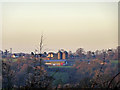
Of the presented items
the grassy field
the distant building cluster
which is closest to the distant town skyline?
the distant building cluster

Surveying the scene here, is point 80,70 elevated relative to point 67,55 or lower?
lower

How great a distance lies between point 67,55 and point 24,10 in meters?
1.17

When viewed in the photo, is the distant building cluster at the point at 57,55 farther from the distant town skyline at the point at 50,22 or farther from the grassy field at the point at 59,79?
the grassy field at the point at 59,79

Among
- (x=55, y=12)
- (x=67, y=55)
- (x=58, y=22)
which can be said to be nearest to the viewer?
(x=55, y=12)

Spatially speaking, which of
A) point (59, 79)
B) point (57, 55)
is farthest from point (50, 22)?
point (59, 79)

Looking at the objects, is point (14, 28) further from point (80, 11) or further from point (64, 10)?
point (80, 11)

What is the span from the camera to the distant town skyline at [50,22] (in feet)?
11.0

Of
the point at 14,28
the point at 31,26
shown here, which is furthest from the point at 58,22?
the point at 14,28

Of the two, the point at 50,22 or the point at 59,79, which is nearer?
the point at 59,79

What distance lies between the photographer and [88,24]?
3.96 meters

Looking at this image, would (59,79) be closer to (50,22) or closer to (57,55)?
(57,55)

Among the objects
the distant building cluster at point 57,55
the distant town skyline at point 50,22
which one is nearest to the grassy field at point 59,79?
the distant building cluster at point 57,55

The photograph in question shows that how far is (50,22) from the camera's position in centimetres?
356

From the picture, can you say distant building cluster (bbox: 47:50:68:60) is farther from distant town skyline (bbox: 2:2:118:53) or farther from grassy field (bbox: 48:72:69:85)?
grassy field (bbox: 48:72:69:85)
